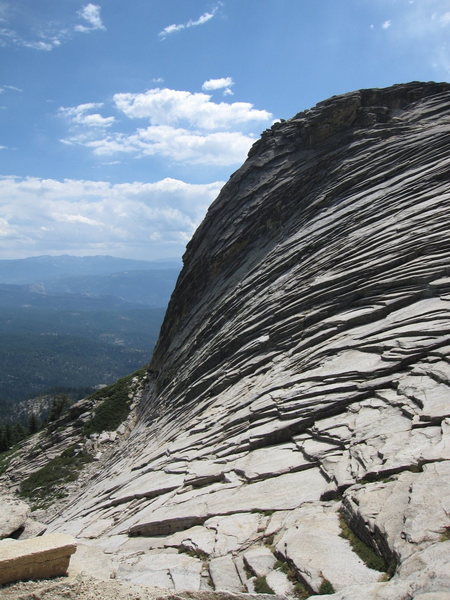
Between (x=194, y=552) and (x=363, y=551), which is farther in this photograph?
(x=194, y=552)

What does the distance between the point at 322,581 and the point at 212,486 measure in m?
7.99

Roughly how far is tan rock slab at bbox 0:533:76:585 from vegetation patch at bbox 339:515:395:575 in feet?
25.9

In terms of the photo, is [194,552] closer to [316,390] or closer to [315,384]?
[316,390]

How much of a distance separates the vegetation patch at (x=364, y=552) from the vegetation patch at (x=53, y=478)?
37.2 m

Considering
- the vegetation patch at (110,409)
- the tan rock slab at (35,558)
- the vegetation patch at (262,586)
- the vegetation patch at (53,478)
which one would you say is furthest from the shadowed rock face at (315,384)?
the vegetation patch at (110,409)

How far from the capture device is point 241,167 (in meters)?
48.6

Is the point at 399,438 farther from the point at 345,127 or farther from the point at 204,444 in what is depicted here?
the point at 345,127

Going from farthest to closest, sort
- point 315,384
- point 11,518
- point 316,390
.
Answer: point 11,518, point 315,384, point 316,390

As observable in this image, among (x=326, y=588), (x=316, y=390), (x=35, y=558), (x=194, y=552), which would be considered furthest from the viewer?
(x=316, y=390)

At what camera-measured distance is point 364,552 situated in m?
9.86

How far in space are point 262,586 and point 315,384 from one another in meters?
9.64

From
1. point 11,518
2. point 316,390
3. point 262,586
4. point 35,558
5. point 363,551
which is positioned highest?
point 316,390

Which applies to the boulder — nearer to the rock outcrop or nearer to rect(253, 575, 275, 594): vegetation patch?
the rock outcrop

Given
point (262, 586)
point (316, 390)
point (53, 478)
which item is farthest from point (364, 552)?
point (53, 478)
